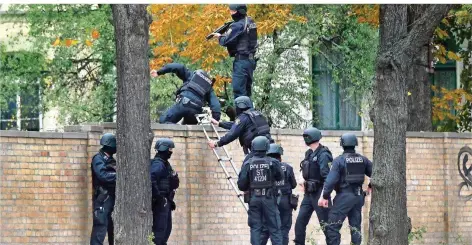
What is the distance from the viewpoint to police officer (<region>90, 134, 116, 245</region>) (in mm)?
23516

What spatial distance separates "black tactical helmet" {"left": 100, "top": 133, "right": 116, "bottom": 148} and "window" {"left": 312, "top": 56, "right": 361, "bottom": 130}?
15.8 meters

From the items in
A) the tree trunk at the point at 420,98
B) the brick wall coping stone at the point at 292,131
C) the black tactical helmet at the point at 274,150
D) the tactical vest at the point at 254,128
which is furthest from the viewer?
the tree trunk at the point at 420,98

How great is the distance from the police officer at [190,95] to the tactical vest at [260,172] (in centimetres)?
260

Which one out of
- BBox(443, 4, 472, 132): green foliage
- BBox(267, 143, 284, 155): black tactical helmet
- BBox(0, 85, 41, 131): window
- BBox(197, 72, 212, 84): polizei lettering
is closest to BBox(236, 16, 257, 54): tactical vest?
BBox(197, 72, 212, 84): polizei lettering

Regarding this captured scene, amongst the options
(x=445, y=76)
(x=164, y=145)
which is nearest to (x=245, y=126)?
(x=164, y=145)

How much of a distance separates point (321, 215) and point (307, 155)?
965 millimetres

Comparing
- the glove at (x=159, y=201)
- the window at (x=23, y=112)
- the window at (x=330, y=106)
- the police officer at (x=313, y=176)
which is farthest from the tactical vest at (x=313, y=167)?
the window at (x=23, y=112)

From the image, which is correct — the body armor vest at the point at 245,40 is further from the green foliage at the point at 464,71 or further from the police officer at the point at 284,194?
the green foliage at the point at 464,71

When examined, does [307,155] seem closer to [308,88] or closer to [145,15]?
[145,15]

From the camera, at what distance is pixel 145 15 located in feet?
70.2

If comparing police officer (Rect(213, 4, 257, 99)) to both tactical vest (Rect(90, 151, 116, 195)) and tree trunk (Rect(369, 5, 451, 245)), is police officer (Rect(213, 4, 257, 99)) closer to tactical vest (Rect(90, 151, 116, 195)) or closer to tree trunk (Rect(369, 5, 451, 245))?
tactical vest (Rect(90, 151, 116, 195))

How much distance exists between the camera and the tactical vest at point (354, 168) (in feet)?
79.5

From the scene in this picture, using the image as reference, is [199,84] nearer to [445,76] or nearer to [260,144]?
[260,144]

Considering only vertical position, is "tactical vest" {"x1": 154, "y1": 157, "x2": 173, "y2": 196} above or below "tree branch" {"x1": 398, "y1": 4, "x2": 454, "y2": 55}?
below
